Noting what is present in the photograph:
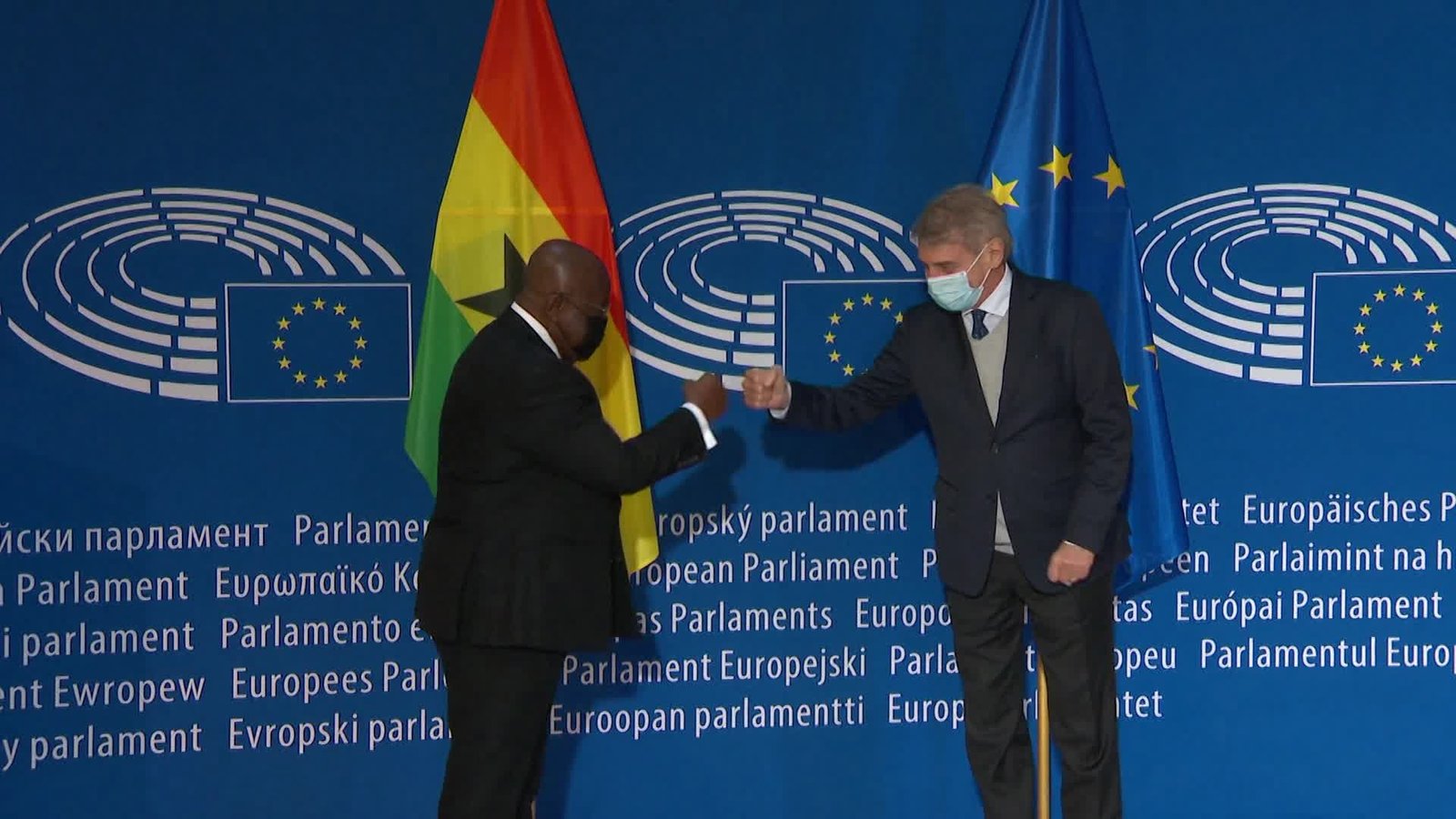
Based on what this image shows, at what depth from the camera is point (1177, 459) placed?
3.62 meters

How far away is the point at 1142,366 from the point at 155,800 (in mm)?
2640

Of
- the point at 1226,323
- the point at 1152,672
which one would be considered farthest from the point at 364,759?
the point at 1226,323

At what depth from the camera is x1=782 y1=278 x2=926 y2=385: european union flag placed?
3514mm

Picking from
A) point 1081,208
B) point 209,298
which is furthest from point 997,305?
point 209,298

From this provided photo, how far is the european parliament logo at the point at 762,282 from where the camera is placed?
347cm

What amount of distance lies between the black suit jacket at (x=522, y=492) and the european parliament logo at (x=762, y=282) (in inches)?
32.2

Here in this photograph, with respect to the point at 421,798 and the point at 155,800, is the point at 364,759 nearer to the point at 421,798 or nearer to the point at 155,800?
the point at 421,798

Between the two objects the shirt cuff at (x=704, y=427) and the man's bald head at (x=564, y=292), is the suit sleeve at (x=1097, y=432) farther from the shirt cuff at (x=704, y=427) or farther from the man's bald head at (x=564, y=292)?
the man's bald head at (x=564, y=292)

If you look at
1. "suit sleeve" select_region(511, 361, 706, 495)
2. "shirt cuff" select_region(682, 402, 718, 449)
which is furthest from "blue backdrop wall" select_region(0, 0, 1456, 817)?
"suit sleeve" select_region(511, 361, 706, 495)

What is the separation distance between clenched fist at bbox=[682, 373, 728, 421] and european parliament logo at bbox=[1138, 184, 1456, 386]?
127 cm

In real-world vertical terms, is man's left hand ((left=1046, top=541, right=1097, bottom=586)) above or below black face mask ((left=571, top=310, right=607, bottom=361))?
below

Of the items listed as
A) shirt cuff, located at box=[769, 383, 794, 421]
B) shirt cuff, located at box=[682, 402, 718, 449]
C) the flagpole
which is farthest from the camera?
the flagpole

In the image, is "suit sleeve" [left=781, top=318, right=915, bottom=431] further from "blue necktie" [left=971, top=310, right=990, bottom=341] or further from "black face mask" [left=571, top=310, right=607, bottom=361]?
"black face mask" [left=571, top=310, right=607, bottom=361]

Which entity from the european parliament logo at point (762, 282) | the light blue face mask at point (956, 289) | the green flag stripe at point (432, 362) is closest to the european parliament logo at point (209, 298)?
the green flag stripe at point (432, 362)
